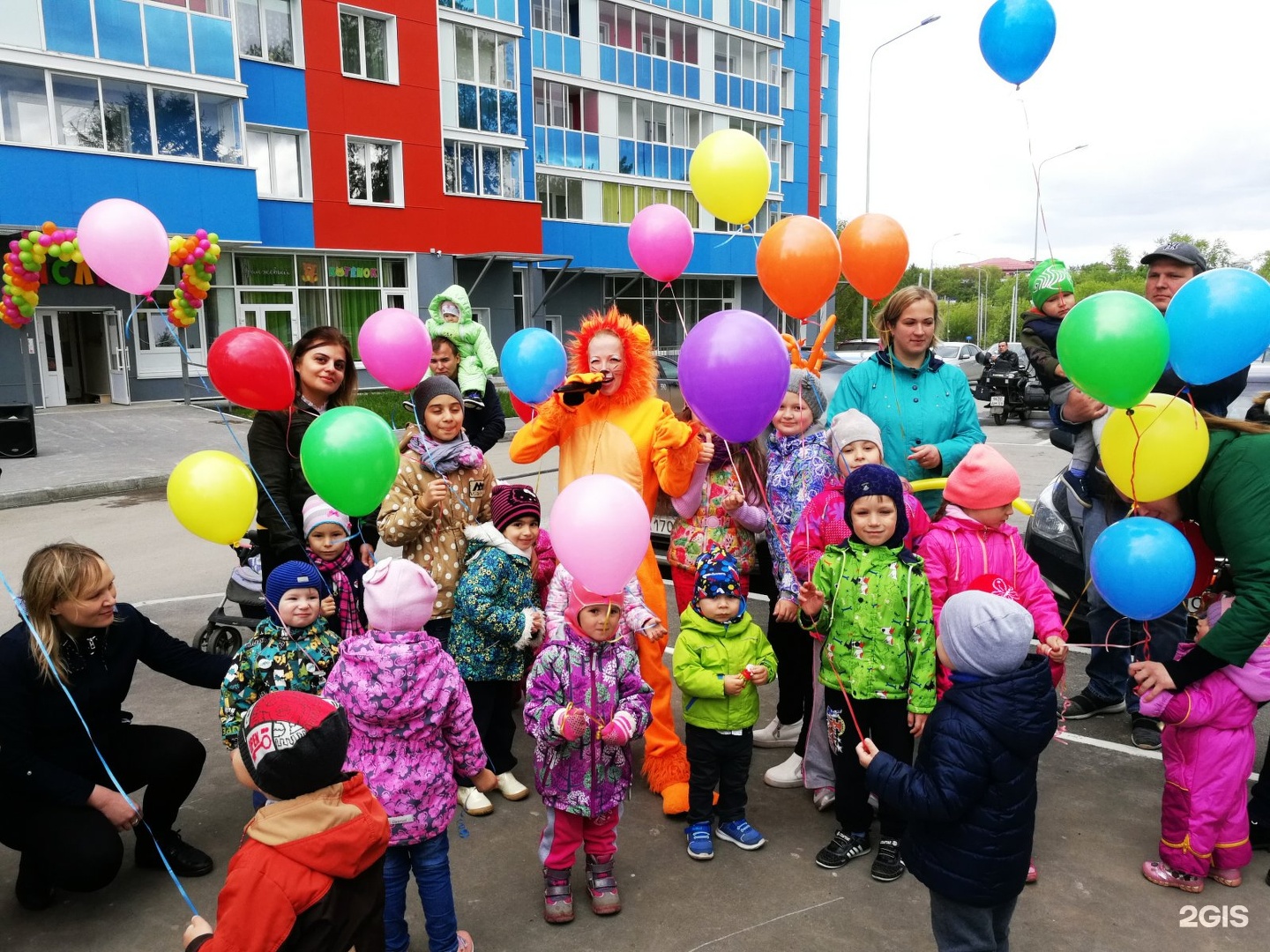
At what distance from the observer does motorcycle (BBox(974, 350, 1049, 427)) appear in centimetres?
1919

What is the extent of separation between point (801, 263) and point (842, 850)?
2.46m

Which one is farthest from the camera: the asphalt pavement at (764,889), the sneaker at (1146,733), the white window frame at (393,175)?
the white window frame at (393,175)

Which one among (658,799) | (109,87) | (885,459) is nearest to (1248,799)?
(885,459)

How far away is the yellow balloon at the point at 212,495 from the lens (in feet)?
11.4

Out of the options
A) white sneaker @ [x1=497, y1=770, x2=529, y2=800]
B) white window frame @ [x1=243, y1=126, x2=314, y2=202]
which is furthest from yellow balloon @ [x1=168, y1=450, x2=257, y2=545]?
white window frame @ [x1=243, y1=126, x2=314, y2=202]

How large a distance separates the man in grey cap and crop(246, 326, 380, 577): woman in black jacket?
3.36 metres

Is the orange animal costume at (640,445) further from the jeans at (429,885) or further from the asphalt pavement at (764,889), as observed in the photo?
the jeans at (429,885)

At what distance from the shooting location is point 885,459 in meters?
4.12

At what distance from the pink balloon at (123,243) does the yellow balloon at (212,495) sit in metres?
0.86

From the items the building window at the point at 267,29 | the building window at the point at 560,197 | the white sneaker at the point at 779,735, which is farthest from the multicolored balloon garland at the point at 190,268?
the building window at the point at 560,197

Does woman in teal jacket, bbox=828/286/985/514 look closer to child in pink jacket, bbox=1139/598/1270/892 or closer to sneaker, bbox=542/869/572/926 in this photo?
child in pink jacket, bbox=1139/598/1270/892

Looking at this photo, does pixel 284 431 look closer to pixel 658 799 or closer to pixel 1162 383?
pixel 658 799

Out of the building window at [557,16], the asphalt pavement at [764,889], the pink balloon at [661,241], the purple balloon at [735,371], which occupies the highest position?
the building window at [557,16]

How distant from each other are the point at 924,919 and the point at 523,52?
94.2 feet
